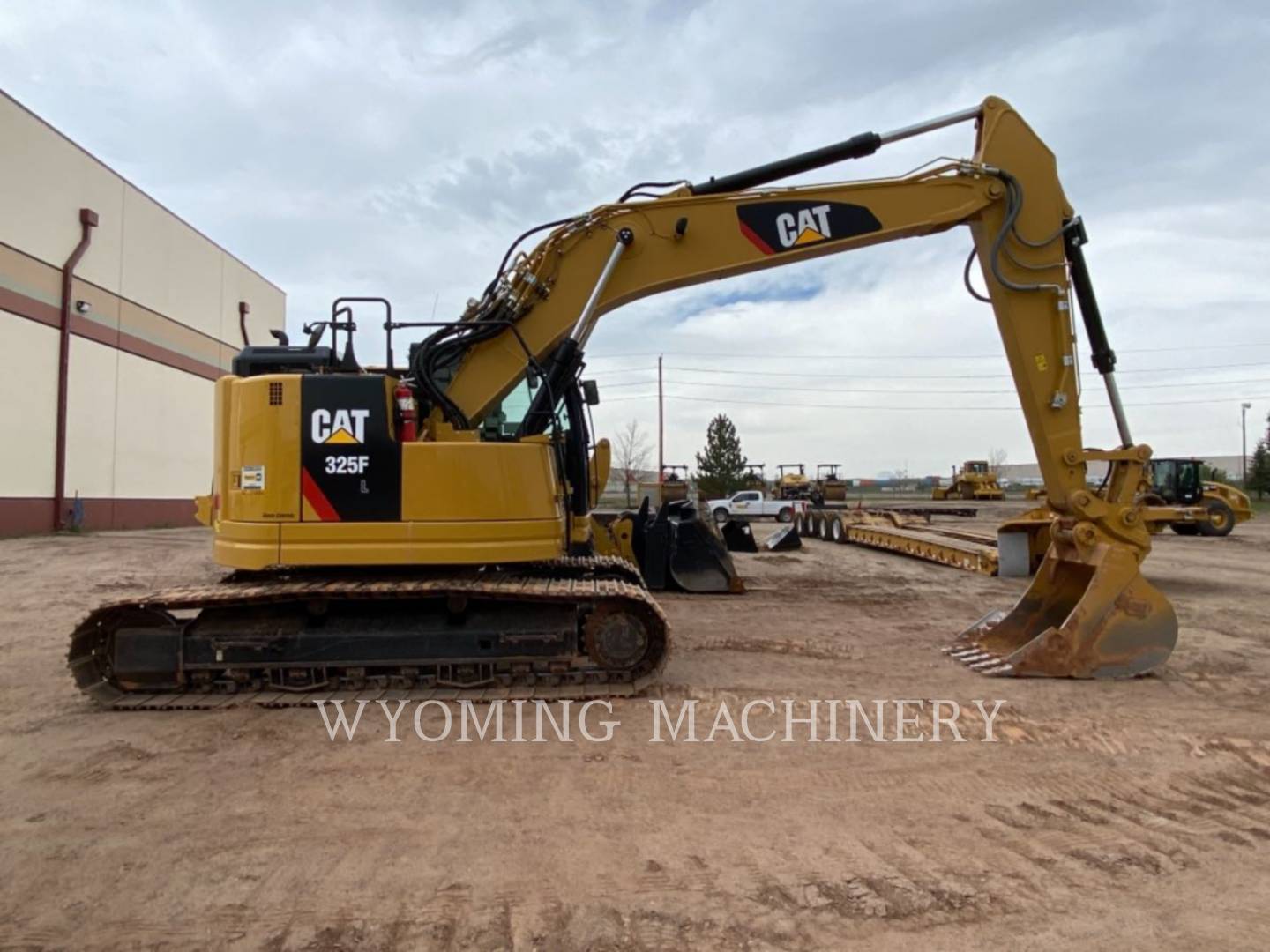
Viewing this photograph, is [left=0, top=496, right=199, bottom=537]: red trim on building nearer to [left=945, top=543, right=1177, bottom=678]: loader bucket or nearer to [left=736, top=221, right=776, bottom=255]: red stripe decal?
[left=736, top=221, right=776, bottom=255]: red stripe decal

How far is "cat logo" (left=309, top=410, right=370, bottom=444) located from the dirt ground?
76.5 inches

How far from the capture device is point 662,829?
380 centimetres

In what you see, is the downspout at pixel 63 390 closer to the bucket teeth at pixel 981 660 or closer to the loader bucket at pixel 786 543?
the loader bucket at pixel 786 543

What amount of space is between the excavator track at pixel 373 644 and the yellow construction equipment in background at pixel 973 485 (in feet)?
149

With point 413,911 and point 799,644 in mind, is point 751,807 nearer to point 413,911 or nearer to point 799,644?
point 413,911

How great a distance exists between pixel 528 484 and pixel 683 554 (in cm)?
588

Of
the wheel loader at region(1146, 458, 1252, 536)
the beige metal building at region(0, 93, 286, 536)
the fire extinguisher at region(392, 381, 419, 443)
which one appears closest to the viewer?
the fire extinguisher at region(392, 381, 419, 443)

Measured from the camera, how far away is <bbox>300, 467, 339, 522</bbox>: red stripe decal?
5.66 meters

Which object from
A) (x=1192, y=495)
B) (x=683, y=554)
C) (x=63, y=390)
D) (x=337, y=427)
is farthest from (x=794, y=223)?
(x=63, y=390)

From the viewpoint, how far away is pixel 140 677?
5.84m

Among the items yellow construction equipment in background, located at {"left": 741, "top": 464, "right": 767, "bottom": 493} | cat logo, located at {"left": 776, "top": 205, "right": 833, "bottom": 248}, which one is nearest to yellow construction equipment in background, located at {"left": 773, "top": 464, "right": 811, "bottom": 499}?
yellow construction equipment in background, located at {"left": 741, "top": 464, "right": 767, "bottom": 493}

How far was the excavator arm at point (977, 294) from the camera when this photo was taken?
6391 millimetres

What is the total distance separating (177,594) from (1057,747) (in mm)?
5952

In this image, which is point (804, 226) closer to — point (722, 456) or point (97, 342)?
point (97, 342)
